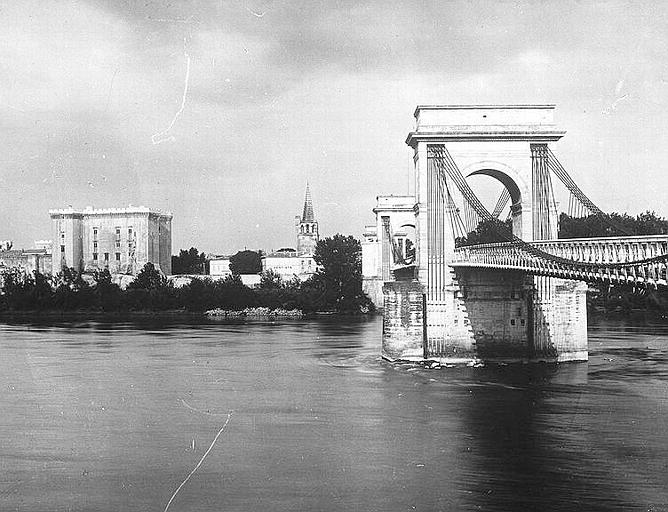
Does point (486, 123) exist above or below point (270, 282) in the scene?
above

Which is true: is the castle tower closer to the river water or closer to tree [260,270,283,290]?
tree [260,270,283,290]

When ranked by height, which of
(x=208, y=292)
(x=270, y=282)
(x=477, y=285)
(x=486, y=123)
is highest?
(x=486, y=123)

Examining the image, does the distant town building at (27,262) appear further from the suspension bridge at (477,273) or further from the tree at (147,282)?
the suspension bridge at (477,273)

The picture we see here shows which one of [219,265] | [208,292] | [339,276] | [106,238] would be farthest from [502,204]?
[219,265]

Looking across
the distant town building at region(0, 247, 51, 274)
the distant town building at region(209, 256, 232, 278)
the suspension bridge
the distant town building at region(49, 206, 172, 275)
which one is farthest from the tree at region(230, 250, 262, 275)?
the suspension bridge

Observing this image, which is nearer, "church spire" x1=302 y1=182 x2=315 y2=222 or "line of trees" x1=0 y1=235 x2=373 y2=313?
"line of trees" x1=0 y1=235 x2=373 y2=313

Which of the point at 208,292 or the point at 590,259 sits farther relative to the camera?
the point at 208,292

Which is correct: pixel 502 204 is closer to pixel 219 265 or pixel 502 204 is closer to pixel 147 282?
pixel 147 282

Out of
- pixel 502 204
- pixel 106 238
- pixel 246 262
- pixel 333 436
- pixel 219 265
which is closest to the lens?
pixel 333 436
